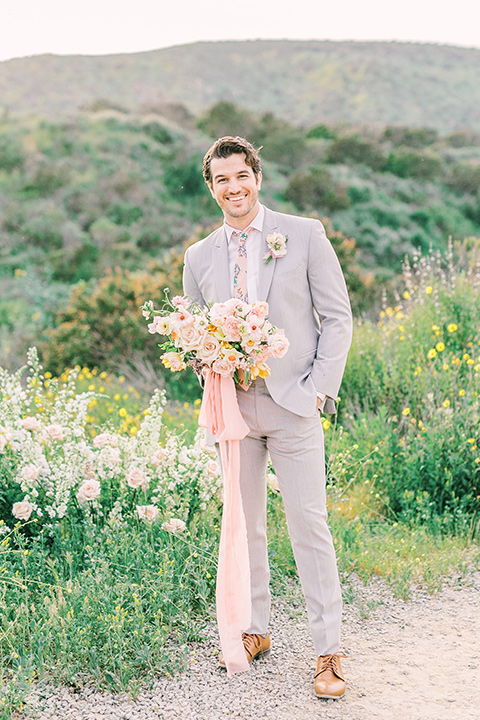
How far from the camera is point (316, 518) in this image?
3.01 metres

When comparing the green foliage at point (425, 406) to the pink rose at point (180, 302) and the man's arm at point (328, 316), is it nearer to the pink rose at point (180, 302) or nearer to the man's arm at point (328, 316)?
the man's arm at point (328, 316)

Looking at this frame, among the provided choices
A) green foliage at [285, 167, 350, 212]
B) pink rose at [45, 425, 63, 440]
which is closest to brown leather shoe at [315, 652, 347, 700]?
pink rose at [45, 425, 63, 440]

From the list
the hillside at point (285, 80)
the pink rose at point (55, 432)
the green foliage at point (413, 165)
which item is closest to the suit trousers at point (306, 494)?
the pink rose at point (55, 432)

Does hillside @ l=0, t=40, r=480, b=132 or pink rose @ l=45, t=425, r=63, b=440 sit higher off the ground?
hillside @ l=0, t=40, r=480, b=132

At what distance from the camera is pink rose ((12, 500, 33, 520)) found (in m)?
3.88

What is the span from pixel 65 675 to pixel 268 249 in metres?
2.09

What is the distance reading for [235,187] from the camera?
298cm

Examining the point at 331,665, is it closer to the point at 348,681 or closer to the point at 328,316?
the point at 348,681

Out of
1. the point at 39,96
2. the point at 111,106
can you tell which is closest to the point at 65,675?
the point at 111,106

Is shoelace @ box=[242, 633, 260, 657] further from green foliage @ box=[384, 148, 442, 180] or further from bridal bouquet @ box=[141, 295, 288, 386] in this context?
green foliage @ box=[384, 148, 442, 180]

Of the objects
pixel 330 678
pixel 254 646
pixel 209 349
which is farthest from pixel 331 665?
pixel 209 349

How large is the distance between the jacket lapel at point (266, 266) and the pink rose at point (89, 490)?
5.40ft

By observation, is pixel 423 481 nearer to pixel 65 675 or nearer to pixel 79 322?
pixel 65 675

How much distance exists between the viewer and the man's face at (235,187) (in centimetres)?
298
